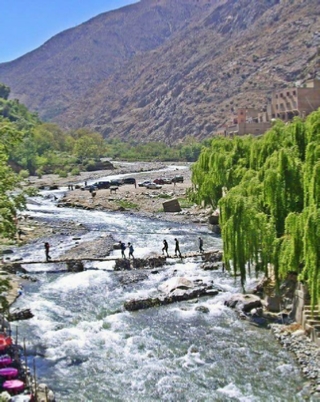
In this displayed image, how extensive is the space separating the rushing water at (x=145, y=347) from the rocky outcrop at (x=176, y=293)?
545mm

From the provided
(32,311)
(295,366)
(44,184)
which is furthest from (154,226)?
(44,184)

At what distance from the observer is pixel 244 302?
81.6 feet

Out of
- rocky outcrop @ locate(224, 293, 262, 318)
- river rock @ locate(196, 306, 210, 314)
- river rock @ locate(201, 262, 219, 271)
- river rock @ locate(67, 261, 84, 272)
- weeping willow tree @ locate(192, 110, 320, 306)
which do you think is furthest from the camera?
river rock @ locate(67, 261, 84, 272)

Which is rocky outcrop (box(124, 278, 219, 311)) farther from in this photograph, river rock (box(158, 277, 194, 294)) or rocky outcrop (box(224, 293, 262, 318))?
rocky outcrop (box(224, 293, 262, 318))

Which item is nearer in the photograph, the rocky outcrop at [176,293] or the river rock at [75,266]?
the rocky outcrop at [176,293]

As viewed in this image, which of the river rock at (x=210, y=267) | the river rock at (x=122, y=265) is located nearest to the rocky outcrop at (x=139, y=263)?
the river rock at (x=122, y=265)

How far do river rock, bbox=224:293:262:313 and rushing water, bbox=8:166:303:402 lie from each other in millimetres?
426

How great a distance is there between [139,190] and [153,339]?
59285 mm

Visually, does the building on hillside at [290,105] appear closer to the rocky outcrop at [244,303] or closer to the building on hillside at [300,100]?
the building on hillside at [300,100]

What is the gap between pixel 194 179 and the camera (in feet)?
174

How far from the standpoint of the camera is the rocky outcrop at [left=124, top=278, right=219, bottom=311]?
2644 centimetres

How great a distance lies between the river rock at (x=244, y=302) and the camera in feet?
80.3

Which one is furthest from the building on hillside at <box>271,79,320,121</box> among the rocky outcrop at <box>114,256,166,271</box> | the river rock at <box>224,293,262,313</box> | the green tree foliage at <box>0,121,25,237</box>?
the green tree foliage at <box>0,121,25,237</box>

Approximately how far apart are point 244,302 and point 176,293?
424cm
